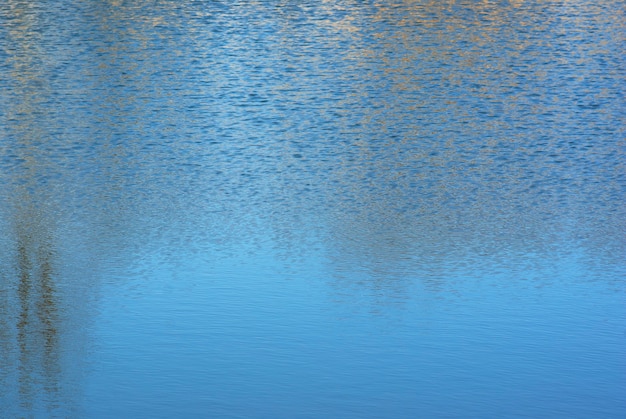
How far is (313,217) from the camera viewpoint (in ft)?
43.2

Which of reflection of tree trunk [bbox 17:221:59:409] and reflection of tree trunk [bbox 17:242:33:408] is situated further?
reflection of tree trunk [bbox 17:221:59:409]

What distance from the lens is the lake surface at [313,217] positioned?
9.05 m

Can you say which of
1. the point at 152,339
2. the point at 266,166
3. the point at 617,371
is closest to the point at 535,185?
the point at 266,166

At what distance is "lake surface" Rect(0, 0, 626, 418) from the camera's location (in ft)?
29.7

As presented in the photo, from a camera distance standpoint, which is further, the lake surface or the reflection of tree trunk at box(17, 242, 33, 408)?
the lake surface

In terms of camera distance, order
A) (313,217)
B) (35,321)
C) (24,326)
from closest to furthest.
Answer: (24,326) → (35,321) → (313,217)

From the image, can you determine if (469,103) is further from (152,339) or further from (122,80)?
(152,339)

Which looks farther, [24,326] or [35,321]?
[35,321]

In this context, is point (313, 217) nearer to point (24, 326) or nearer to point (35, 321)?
point (35, 321)

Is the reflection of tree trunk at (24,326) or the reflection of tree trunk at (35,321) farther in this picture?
the reflection of tree trunk at (35,321)

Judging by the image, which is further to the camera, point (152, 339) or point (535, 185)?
point (535, 185)

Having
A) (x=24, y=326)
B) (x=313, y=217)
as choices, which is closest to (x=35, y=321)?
(x=24, y=326)

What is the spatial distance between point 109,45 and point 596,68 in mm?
9181

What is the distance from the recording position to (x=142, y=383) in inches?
351
